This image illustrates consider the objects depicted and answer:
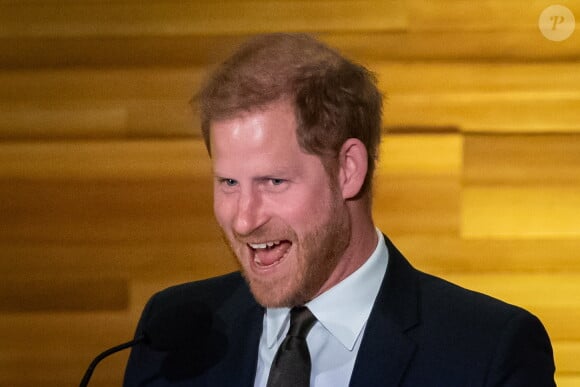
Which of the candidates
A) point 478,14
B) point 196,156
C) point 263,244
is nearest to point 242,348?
point 263,244

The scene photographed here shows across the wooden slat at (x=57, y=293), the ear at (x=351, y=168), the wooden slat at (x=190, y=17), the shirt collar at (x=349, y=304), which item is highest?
the wooden slat at (x=190, y=17)

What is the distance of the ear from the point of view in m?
1.45

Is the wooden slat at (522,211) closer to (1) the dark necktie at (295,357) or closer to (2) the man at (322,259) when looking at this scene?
(2) the man at (322,259)

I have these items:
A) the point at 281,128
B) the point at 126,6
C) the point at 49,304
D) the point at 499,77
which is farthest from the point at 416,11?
the point at 49,304

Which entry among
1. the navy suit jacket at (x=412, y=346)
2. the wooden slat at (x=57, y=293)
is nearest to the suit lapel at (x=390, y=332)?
the navy suit jacket at (x=412, y=346)

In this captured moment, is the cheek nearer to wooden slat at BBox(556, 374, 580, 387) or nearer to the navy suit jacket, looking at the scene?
the navy suit jacket

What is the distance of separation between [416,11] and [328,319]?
2.20 ft

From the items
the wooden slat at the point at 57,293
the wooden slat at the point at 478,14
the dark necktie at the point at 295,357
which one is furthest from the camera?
the wooden slat at the point at 57,293

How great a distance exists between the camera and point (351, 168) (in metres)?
1.45

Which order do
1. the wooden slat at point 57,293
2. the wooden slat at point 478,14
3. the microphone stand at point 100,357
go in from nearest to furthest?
the microphone stand at point 100,357 < the wooden slat at point 478,14 < the wooden slat at point 57,293

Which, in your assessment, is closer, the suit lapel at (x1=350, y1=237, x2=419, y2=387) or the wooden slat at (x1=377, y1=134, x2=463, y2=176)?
the suit lapel at (x1=350, y1=237, x2=419, y2=387)

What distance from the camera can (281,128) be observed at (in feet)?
4.52

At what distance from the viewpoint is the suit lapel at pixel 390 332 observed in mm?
1437

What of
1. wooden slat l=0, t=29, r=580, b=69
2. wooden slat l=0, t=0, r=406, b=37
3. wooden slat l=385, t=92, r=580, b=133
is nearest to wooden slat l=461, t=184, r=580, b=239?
wooden slat l=385, t=92, r=580, b=133
